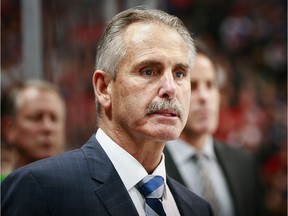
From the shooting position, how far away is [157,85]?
6.34ft

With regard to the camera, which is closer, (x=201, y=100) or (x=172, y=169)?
(x=172, y=169)

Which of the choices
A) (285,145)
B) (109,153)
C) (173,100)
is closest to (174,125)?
(173,100)

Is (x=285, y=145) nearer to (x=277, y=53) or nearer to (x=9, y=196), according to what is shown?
(x=277, y=53)

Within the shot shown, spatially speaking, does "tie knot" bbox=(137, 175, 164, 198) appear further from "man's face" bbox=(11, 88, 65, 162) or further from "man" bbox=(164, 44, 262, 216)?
"man's face" bbox=(11, 88, 65, 162)

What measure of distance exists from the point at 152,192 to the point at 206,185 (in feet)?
4.11

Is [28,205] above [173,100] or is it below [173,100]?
below

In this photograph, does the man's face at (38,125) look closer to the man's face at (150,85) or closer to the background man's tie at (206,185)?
the background man's tie at (206,185)

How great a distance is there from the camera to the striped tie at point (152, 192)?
191 centimetres

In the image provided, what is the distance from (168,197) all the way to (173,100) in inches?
12.8

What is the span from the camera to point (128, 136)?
2.01 m

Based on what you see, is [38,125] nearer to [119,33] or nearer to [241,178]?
[241,178]

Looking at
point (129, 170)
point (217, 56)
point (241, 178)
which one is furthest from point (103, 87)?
point (217, 56)

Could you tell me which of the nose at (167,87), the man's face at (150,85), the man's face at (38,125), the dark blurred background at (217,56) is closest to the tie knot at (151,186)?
the man's face at (150,85)

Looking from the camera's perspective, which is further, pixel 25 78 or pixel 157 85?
pixel 25 78
